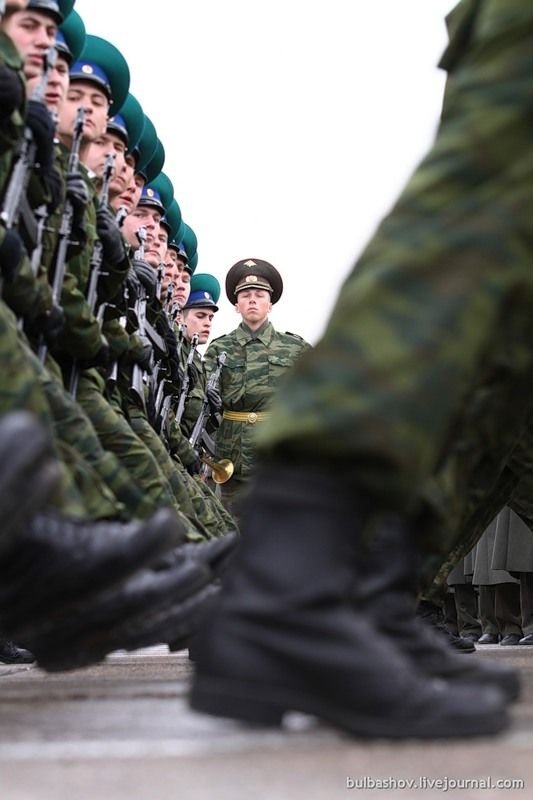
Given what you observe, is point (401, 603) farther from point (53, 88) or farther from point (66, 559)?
point (53, 88)

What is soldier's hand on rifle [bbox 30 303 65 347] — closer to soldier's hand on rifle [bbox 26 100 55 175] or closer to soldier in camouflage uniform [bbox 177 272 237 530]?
soldier's hand on rifle [bbox 26 100 55 175]

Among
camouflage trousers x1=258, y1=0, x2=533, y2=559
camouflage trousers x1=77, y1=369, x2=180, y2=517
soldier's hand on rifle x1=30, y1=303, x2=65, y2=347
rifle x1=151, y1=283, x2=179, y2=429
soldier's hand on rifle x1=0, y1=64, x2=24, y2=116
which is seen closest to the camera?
camouflage trousers x1=258, y1=0, x2=533, y2=559

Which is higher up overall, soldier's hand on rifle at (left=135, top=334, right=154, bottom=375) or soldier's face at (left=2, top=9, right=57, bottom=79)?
soldier's face at (left=2, top=9, right=57, bottom=79)

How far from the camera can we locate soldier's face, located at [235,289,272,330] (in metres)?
8.77

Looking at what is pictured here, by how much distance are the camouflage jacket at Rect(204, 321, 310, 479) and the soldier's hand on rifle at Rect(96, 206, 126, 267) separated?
3709 millimetres

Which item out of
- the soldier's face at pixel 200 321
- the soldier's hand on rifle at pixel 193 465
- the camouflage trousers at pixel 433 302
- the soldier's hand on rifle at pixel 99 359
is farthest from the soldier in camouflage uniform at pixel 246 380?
the camouflage trousers at pixel 433 302

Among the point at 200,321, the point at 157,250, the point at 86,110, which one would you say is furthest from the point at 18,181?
the point at 200,321

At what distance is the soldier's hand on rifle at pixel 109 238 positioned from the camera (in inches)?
180

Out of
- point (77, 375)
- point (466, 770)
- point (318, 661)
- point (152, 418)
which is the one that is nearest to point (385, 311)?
point (318, 661)

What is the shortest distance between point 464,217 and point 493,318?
0.11 meters

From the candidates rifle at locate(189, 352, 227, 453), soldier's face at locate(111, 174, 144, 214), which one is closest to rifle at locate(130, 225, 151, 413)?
soldier's face at locate(111, 174, 144, 214)

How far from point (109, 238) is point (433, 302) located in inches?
128

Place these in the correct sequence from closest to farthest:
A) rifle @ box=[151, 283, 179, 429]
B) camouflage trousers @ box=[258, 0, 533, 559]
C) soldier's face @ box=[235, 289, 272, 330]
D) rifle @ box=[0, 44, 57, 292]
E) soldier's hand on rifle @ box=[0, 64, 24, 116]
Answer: camouflage trousers @ box=[258, 0, 533, 559], soldier's hand on rifle @ box=[0, 64, 24, 116], rifle @ box=[0, 44, 57, 292], rifle @ box=[151, 283, 179, 429], soldier's face @ box=[235, 289, 272, 330]

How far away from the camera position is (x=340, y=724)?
1.42 meters
